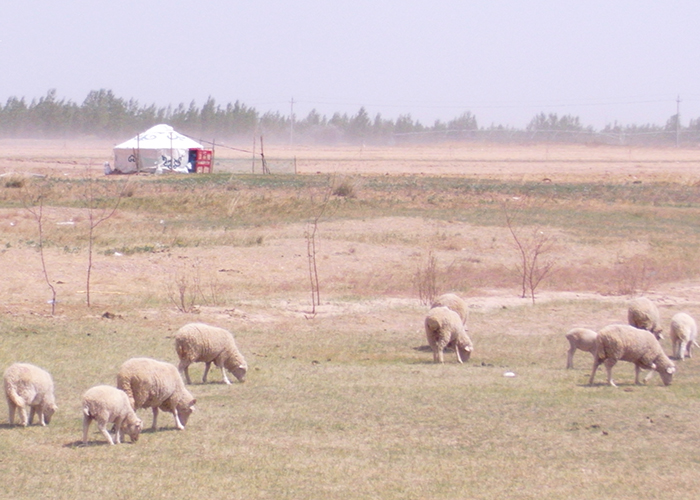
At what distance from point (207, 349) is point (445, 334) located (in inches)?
148

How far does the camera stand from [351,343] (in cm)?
1434

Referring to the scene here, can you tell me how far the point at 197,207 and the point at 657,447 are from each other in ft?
81.5

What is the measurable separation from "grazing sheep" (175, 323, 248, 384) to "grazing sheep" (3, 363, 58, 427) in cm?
228

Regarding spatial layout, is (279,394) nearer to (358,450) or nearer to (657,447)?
(358,450)

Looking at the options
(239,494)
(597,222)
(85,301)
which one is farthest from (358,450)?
(597,222)

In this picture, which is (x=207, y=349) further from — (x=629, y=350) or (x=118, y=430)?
(x=629, y=350)

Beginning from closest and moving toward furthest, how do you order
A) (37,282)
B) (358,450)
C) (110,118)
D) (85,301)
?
(358,450), (85,301), (37,282), (110,118)

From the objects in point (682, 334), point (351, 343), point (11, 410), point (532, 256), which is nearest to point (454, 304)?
point (351, 343)

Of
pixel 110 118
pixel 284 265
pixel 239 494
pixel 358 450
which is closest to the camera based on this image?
pixel 239 494

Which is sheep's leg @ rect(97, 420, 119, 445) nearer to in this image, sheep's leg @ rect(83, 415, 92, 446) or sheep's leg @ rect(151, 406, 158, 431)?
sheep's leg @ rect(83, 415, 92, 446)

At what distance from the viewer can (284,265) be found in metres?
22.4

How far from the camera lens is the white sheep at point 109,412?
26.1 ft

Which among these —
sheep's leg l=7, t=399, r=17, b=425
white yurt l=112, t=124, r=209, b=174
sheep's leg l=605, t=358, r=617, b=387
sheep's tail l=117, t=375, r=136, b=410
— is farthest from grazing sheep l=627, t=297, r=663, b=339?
white yurt l=112, t=124, r=209, b=174

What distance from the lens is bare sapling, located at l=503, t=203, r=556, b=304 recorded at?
19.4m
